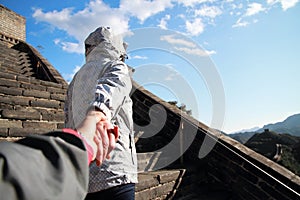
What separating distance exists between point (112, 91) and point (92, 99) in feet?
1.01

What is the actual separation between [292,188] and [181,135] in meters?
2.03

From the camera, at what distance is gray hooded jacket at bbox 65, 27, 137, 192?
53.3 inches

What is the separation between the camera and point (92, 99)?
1224 mm

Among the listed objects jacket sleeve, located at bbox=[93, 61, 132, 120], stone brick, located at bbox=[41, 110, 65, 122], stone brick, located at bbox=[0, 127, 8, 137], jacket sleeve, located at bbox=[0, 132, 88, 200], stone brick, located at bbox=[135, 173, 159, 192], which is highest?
stone brick, located at bbox=[41, 110, 65, 122]

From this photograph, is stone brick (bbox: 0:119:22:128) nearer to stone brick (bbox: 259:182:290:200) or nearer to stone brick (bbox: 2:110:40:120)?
stone brick (bbox: 2:110:40:120)

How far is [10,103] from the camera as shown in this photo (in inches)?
146

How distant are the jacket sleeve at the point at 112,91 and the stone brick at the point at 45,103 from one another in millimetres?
3373

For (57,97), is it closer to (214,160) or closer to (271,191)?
(214,160)

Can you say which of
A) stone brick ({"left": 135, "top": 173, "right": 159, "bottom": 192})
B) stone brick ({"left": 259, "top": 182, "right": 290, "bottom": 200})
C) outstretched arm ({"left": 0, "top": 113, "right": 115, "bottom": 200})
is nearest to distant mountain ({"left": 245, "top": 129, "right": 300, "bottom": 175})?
stone brick ({"left": 259, "top": 182, "right": 290, "bottom": 200})

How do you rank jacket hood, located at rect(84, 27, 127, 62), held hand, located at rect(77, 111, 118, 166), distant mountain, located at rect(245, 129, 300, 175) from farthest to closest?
distant mountain, located at rect(245, 129, 300, 175), jacket hood, located at rect(84, 27, 127, 62), held hand, located at rect(77, 111, 118, 166)

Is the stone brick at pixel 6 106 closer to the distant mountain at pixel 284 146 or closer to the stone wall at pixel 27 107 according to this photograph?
the stone wall at pixel 27 107

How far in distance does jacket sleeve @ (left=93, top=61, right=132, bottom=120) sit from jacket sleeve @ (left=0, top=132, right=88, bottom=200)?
34cm

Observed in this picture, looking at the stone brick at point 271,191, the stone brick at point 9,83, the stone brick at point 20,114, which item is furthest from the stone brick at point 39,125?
the stone brick at point 271,191

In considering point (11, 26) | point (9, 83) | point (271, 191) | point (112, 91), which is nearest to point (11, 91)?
point (9, 83)
